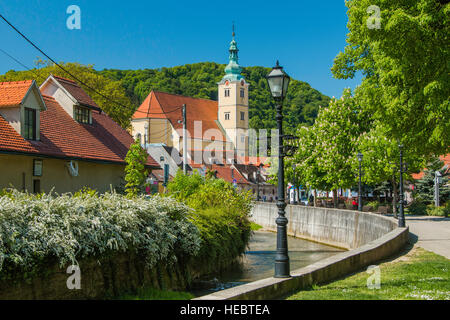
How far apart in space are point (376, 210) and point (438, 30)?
33261 millimetres

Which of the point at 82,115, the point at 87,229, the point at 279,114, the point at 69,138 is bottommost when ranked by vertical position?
the point at 87,229

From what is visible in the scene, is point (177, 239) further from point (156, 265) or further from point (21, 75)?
point (21, 75)

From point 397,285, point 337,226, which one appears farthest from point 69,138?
point 397,285

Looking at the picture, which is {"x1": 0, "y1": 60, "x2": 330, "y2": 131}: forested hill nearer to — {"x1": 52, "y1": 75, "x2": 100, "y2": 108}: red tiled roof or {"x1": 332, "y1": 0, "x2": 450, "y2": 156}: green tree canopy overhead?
{"x1": 52, "y1": 75, "x2": 100, "y2": 108}: red tiled roof

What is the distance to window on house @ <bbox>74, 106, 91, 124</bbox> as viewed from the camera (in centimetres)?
2750

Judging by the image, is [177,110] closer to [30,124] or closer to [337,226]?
[337,226]

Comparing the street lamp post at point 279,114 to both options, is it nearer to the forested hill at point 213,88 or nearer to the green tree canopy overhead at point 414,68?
the green tree canopy overhead at point 414,68

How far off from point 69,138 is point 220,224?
10.8 meters

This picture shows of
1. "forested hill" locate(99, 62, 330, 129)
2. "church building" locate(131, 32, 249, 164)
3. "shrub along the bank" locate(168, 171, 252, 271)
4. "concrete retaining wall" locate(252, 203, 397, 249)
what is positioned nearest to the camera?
"shrub along the bank" locate(168, 171, 252, 271)

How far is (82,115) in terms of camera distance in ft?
91.9

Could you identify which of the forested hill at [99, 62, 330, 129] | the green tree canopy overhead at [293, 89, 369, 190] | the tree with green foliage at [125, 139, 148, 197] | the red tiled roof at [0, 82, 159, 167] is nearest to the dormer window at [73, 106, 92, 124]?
the red tiled roof at [0, 82, 159, 167]

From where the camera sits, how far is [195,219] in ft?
50.7

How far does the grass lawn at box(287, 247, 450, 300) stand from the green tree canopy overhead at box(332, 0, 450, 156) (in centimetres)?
543
